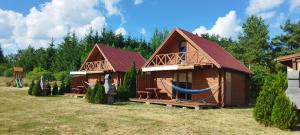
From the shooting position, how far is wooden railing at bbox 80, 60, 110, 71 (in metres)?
26.8

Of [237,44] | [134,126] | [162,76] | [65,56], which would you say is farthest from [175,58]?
[65,56]

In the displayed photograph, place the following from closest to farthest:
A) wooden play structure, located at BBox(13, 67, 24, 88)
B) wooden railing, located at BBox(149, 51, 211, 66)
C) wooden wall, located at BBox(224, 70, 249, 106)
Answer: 1. wooden wall, located at BBox(224, 70, 249, 106)
2. wooden railing, located at BBox(149, 51, 211, 66)
3. wooden play structure, located at BBox(13, 67, 24, 88)

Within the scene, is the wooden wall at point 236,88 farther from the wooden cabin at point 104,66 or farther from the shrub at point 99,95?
the wooden cabin at point 104,66

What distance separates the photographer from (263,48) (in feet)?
138

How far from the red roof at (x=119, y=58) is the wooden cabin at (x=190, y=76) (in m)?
2.82

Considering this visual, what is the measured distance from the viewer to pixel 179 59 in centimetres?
2214

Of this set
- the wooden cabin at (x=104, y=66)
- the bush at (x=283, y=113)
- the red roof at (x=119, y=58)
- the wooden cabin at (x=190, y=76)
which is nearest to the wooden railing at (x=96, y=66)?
the wooden cabin at (x=104, y=66)

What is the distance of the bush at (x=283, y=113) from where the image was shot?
10430mm

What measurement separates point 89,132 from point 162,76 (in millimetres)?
13806

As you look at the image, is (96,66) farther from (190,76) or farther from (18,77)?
(18,77)

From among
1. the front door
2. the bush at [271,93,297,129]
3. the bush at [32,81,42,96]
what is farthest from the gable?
the bush at [271,93,297,129]

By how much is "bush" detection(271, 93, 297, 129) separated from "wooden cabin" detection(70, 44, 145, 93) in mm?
15894

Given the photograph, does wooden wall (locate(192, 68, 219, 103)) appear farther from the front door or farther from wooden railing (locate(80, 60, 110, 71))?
wooden railing (locate(80, 60, 110, 71))

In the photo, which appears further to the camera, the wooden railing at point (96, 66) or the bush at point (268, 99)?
the wooden railing at point (96, 66)
